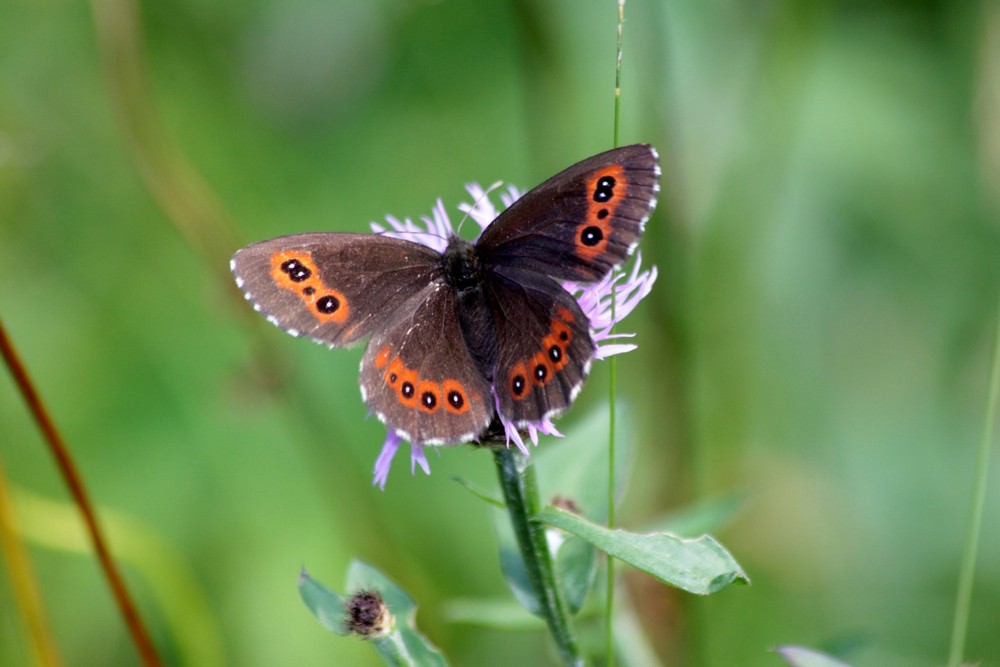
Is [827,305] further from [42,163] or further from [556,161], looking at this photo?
[42,163]

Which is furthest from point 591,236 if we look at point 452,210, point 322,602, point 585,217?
point 452,210

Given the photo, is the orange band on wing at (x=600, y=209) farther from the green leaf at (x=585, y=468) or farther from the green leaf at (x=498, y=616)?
the green leaf at (x=498, y=616)

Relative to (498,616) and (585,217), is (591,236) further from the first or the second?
(498,616)

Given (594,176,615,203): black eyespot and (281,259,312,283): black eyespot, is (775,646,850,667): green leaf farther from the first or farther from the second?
(281,259,312,283): black eyespot

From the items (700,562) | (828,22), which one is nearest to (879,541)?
(828,22)

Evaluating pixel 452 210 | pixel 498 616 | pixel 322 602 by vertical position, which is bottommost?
pixel 498 616

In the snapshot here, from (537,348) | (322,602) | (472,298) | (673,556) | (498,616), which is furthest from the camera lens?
(498,616)

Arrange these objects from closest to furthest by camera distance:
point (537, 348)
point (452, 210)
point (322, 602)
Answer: point (322, 602) < point (537, 348) < point (452, 210)
